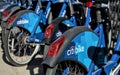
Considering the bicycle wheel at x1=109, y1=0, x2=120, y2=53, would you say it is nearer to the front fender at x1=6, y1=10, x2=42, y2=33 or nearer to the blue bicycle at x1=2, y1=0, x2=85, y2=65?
the blue bicycle at x1=2, y1=0, x2=85, y2=65

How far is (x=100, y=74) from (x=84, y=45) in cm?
42

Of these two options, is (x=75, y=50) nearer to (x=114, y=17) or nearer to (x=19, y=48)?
(x=114, y=17)

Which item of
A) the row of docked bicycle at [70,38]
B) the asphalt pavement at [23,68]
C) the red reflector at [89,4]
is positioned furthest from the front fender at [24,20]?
the red reflector at [89,4]

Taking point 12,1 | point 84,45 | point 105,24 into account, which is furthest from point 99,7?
point 12,1

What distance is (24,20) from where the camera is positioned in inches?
241

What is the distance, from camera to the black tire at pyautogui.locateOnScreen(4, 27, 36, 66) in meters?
6.19

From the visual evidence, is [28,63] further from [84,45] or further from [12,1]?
[12,1]

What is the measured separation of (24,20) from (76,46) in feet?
8.13

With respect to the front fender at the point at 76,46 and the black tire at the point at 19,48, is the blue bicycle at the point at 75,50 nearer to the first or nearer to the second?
the front fender at the point at 76,46

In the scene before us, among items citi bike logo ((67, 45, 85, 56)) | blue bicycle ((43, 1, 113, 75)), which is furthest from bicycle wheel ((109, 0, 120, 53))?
citi bike logo ((67, 45, 85, 56))

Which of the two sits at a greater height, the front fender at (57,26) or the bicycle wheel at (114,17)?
the bicycle wheel at (114,17)

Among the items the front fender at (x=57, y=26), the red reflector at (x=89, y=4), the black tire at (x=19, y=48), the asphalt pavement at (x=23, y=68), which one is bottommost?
the asphalt pavement at (x=23, y=68)

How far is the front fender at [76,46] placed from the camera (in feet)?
11.9

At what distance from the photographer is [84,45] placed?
3916 millimetres
